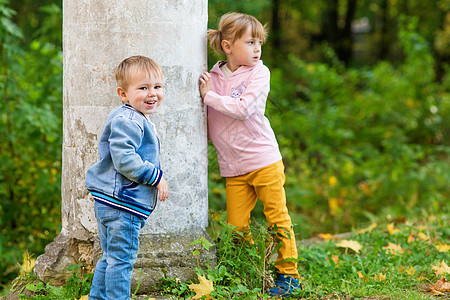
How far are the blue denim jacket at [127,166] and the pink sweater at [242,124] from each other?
2.10 feet

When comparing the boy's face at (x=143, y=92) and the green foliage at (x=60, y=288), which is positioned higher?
the boy's face at (x=143, y=92)

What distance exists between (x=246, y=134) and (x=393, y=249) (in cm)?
176

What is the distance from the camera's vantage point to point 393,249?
4.15m

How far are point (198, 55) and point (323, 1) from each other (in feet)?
41.8

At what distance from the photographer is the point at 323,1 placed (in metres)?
15.0

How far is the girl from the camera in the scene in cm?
325

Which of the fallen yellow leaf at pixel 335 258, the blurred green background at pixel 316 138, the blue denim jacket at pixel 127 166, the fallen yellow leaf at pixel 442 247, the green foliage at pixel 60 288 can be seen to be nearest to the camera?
the blue denim jacket at pixel 127 166

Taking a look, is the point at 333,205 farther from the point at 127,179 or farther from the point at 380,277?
the point at 127,179

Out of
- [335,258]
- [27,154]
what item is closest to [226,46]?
[335,258]

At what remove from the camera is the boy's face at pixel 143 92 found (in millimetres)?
2714

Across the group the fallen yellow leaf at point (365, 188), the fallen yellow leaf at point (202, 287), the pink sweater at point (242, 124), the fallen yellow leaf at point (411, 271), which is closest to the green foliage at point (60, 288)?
the fallen yellow leaf at point (202, 287)

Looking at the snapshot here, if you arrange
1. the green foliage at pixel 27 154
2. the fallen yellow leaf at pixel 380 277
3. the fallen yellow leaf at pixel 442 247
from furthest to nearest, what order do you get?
1. the green foliage at pixel 27 154
2. the fallen yellow leaf at pixel 442 247
3. the fallen yellow leaf at pixel 380 277

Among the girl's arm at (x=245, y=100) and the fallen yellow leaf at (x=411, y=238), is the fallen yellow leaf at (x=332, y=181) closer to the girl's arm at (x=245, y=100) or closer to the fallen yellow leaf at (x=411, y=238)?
the fallen yellow leaf at (x=411, y=238)

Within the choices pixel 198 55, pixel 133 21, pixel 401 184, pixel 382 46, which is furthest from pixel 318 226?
pixel 382 46
